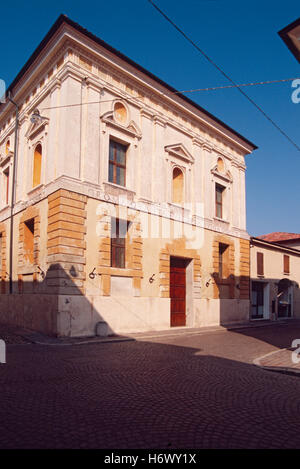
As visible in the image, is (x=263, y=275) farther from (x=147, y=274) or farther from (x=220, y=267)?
(x=147, y=274)

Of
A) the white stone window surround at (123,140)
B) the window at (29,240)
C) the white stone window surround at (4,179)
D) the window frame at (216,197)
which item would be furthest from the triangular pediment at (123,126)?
the window frame at (216,197)

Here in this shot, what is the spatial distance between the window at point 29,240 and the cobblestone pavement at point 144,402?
700cm

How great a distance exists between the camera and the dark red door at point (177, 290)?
1856cm

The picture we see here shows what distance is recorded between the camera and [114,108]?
16.5m

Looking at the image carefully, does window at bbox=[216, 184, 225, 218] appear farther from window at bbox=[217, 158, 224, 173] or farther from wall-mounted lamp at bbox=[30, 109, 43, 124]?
wall-mounted lamp at bbox=[30, 109, 43, 124]

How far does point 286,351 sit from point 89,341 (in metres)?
6.29

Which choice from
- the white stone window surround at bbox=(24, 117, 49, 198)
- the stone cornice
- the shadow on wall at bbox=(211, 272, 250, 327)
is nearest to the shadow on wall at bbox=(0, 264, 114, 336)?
the stone cornice

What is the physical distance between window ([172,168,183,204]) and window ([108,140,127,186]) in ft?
12.6

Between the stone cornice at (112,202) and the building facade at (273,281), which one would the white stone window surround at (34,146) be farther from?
the building facade at (273,281)

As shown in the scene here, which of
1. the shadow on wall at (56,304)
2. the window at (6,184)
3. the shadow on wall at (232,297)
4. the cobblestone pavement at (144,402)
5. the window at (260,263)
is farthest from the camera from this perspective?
the window at (260,263)

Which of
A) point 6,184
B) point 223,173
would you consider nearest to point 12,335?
point 6,184

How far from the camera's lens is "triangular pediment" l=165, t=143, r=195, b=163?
1888 cm

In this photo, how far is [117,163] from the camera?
1652 cm

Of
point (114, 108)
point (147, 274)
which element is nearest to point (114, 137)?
point (114, 108)
